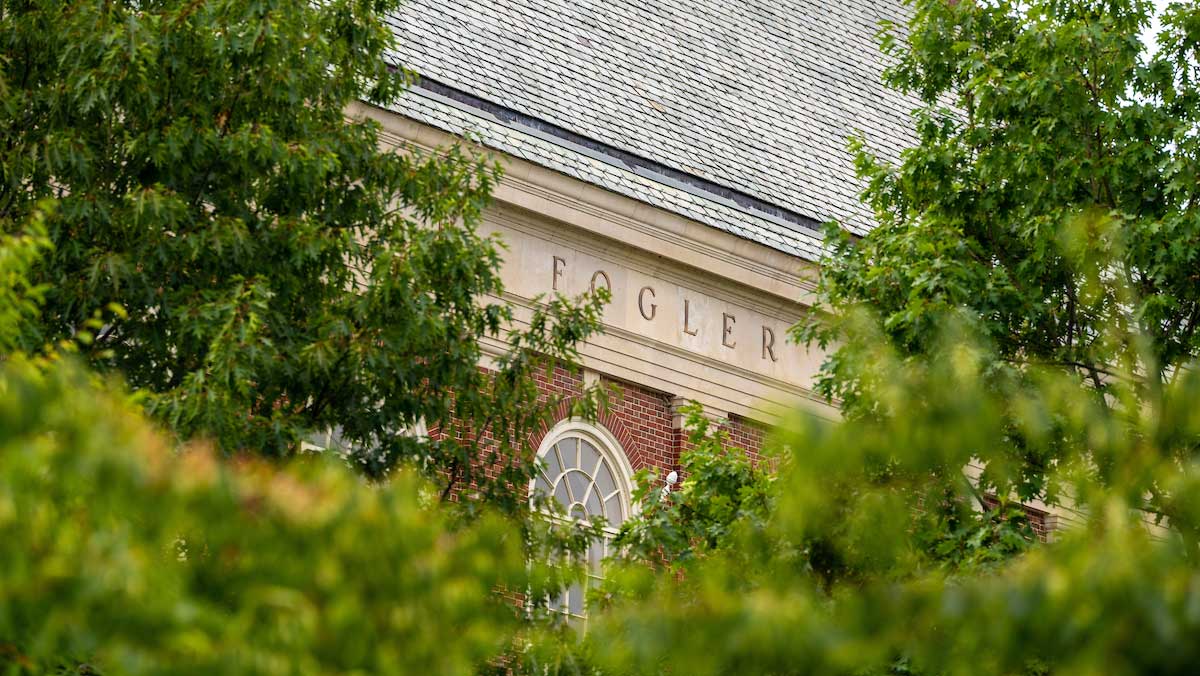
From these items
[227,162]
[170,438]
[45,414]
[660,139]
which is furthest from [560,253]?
[45,414]

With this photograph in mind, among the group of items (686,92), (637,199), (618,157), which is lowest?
(637,199)

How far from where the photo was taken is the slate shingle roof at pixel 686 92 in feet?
66.7

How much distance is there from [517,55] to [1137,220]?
961 cm

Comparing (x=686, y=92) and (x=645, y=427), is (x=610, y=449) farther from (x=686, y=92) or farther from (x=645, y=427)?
(x=686, y=92)

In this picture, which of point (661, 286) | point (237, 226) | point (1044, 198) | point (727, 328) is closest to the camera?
point (237, 226)

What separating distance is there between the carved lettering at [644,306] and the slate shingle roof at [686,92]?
2.96ft

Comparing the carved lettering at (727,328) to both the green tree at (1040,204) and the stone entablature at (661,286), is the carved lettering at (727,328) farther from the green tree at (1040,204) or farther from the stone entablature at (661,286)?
the green tree at (1040,204)

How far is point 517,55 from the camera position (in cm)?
2156

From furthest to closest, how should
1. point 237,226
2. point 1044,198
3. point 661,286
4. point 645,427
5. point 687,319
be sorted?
point 687,319
point 661,286
point 645,427
point 1044,198
point 237,226

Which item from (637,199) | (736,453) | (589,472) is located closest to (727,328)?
(637,199)

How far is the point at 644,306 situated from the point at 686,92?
431cm

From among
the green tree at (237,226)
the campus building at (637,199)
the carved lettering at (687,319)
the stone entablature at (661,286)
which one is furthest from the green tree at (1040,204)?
the carved lettering at (687,319)

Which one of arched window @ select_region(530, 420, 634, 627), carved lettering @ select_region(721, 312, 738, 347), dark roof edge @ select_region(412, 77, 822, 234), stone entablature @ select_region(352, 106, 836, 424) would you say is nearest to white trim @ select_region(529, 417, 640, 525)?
arched window @ select_region(530, 420, 634, 627)

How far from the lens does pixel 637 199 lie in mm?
19938
